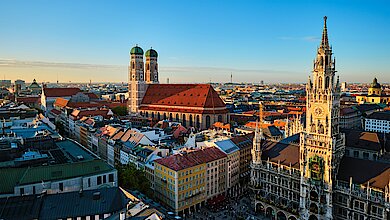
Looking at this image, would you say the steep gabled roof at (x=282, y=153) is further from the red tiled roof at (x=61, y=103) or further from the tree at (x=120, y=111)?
the red tiled roof at (x=61, y=103)

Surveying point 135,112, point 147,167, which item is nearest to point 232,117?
point 135,112

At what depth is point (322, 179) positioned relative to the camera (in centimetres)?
6088

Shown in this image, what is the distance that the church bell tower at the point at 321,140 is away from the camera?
60312 millimetres

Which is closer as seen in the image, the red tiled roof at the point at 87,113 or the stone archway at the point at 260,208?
the stone archway at the point at 260,208

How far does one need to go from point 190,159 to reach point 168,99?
8475 centimetres

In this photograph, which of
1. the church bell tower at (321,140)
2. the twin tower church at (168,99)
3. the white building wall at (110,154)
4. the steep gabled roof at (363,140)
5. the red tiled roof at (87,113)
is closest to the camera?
the church bell tower at (321,140)

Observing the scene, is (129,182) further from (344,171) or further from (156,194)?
(344,171)

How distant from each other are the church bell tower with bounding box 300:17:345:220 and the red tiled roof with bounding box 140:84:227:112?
7758cm

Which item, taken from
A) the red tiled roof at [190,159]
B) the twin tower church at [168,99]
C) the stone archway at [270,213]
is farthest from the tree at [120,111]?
the stone archway at [270,213]

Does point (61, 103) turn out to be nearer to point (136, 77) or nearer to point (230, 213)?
point (136, 77)

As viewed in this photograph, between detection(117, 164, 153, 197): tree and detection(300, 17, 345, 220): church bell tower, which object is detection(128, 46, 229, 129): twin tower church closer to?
detection(117, 164, 153, 197): tree

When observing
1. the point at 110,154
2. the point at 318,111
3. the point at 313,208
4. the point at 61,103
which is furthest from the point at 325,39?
the point at 61,103

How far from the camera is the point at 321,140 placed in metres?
61.6

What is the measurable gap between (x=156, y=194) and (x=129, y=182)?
311 inches
